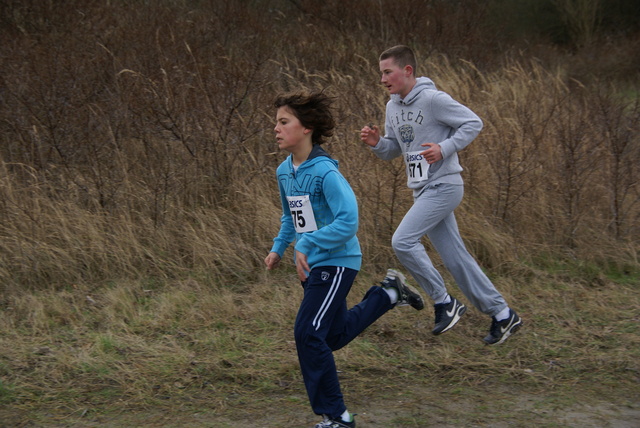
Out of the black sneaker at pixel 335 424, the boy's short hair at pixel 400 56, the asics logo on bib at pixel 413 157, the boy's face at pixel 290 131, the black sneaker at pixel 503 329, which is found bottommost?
the black sneaker at pixel 503 329

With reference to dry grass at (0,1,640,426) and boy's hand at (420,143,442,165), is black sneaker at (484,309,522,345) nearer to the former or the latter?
dry grass at (0,1,640,426)

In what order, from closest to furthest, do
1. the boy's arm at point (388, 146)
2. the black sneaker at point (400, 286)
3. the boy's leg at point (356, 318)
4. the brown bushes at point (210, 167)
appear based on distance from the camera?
the boy's leg at point (356, 318) → the black sneaker at point (400, 286) → the boy's arm at point (388, 146) → the brown bushes at point (210, 167)

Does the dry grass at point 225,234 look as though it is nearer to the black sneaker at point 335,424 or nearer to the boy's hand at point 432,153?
the black sneaker at point 335,424

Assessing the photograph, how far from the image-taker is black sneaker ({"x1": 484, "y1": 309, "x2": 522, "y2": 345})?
4.69 metres

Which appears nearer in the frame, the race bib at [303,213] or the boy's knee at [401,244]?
the race bib at [303,213]

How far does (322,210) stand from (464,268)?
55.3 inches

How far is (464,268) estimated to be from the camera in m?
4.63

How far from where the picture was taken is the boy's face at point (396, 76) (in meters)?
4.45

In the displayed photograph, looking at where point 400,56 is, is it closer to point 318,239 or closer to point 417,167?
point 417,167

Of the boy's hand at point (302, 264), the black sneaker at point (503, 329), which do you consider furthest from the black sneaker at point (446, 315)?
the boy's hand at point (302, 264)

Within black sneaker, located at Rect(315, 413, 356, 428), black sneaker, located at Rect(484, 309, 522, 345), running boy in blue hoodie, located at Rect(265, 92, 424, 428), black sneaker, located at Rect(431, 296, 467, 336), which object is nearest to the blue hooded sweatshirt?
running boy in blue hoodie, located at Rect(265, 92, 424, 428)

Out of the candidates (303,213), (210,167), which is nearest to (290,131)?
(303,213)

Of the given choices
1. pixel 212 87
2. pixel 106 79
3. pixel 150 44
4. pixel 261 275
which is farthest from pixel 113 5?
pixel 261 275

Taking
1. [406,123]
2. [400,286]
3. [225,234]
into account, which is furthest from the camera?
[225,234]
